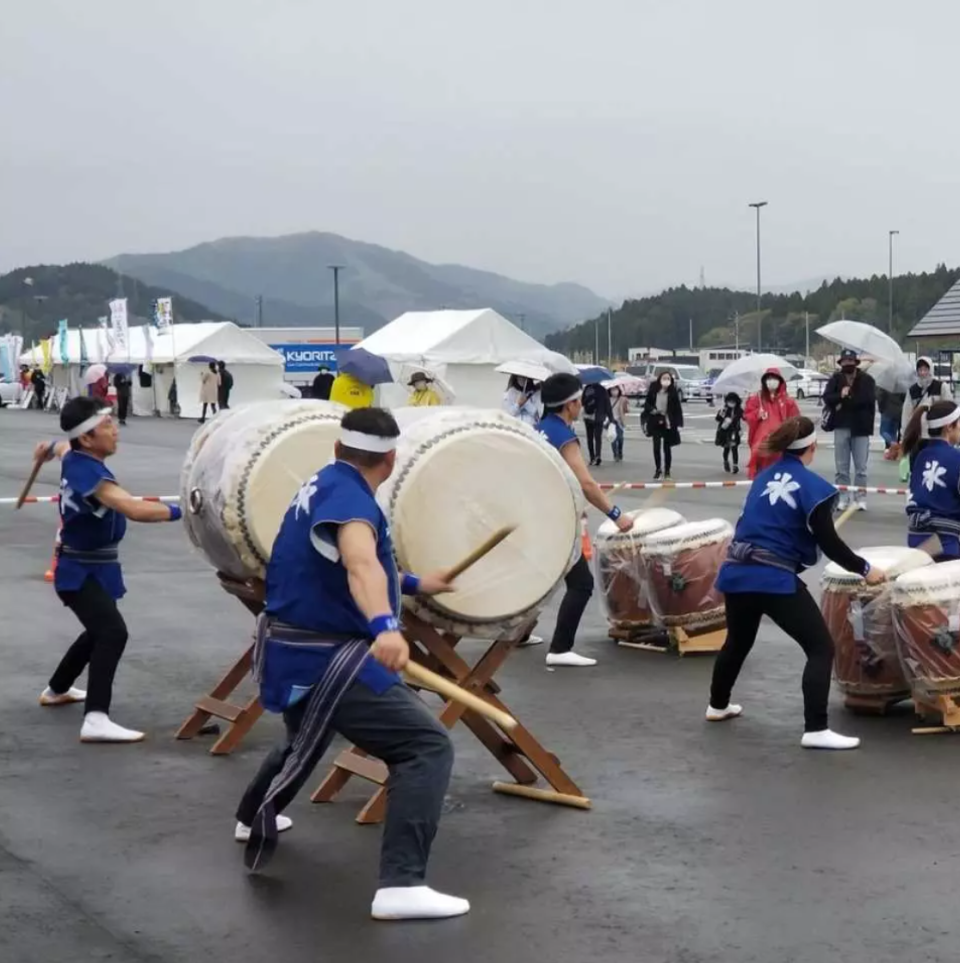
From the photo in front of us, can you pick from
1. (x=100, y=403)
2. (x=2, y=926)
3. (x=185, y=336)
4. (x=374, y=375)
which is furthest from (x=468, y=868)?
(x=185, y=336)

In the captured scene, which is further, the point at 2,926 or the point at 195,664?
the point at 195,664

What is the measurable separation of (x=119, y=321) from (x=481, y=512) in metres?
50.0

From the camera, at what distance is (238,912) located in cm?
532

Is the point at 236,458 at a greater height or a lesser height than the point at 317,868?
greater

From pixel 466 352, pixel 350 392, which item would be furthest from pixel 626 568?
pixel 466 352

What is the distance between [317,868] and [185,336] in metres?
46.9

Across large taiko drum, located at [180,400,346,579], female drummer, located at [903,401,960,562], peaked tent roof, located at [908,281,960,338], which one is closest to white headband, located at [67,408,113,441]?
large taiko drum, located at [180,400,346,579]

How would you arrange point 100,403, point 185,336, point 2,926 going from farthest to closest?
point 185,336 → point 100,403 → point 2,926

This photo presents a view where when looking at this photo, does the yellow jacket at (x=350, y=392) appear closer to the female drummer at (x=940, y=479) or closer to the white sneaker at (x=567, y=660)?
the white sneaker at (x=567, y=660)

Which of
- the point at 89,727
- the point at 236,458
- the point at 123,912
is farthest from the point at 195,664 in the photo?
the point at 123,912

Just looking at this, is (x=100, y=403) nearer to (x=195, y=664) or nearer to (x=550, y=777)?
(x=195, y=664)

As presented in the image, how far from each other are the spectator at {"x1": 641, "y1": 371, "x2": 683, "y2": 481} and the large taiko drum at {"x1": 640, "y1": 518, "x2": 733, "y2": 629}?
46.3 ft

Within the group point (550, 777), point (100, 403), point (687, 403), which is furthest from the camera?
point (687, 403)

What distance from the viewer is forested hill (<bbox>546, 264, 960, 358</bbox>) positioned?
134 m
